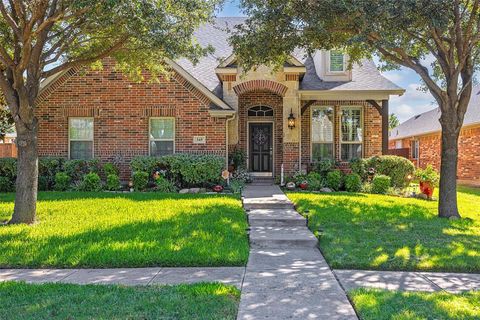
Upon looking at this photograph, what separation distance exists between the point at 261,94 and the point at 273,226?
8.56 metres

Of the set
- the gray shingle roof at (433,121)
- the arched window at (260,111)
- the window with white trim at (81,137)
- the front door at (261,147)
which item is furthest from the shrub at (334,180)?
the gray shingle roof at (433,121)

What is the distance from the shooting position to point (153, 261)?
206 inches

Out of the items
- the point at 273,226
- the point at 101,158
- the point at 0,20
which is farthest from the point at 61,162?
the point at 273,226

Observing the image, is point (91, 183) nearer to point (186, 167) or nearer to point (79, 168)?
point (79, 168)

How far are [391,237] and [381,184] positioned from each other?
6706mm

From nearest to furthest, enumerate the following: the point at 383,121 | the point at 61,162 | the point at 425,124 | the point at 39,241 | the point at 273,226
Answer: the point at 39,241 < the point at 273,226 < the point at 61,162 < the point at 383,121 < the point at 425,124

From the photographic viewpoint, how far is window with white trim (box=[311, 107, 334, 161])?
15391 mm

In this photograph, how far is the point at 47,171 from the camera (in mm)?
13242

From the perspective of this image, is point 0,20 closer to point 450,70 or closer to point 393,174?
point 450,70

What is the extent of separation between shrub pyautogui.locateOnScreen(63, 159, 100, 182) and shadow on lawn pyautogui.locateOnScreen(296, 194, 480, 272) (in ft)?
23.7

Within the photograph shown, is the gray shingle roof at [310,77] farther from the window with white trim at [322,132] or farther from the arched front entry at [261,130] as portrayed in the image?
the arched front entry at [261,130]

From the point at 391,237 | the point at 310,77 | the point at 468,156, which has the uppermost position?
the point at 310,77

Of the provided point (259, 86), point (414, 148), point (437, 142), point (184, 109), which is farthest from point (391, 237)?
point (414, 148)

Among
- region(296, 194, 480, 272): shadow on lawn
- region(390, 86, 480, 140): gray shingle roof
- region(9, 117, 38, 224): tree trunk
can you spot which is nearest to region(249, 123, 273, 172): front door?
region(296, 194, 480, 272): shadow on lawn
